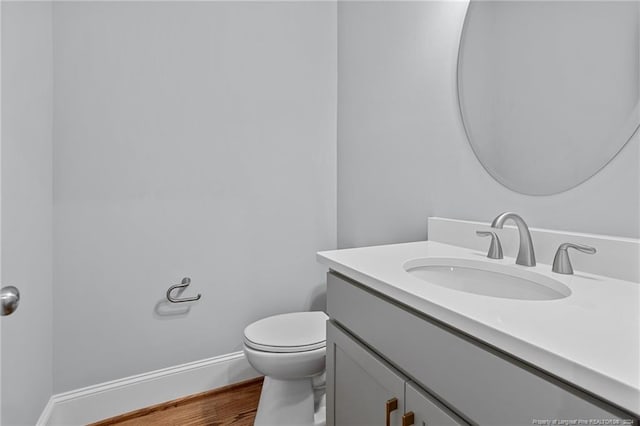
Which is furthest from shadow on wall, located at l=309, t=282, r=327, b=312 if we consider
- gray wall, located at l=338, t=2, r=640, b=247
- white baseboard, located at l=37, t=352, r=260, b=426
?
white baseboard, located at l=37, t=352, r=260, b=426

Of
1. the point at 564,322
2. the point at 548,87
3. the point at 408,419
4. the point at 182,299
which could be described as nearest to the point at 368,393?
the point at 408,419

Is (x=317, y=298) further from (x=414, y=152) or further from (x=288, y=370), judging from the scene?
(x=414, y=152)

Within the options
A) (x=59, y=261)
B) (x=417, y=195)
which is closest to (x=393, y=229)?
(x=417, y=195)

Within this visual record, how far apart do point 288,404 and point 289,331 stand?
0.29 metres

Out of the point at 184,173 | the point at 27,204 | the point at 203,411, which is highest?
the point at 184,173

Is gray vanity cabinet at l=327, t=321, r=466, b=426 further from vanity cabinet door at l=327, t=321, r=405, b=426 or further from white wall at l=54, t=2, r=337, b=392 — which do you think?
white wall at l=54, t=2, r=337, b=392

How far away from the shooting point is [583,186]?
3.13ft

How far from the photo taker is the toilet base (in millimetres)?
1415

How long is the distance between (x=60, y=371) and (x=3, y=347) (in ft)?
2.25

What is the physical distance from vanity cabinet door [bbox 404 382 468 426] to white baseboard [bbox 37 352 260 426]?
4.32 ft

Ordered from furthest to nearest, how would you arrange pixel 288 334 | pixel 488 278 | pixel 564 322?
pixel 288 334 < pixel 488 278 < pixel 564 322

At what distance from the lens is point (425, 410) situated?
0.70 meters

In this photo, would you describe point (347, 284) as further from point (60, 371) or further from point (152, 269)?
point (60, 371)

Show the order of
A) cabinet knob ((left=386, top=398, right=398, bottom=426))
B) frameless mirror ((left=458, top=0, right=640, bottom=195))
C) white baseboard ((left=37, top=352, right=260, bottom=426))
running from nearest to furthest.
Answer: cabinet knob ((left=386, top=398, right=398, bottom=426)), frameless mirror ((left=458, top=0, right=640, bottom=195)), white baseboard ((left=37, top=352, right=260, bottom=426))
